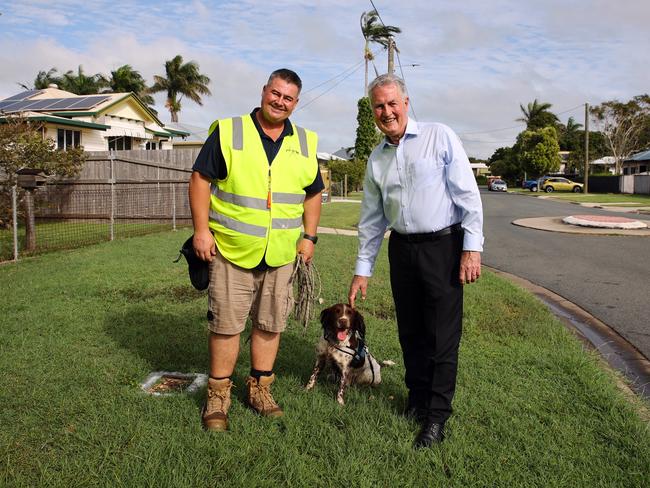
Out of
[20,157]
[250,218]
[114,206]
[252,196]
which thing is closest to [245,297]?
[250,218]

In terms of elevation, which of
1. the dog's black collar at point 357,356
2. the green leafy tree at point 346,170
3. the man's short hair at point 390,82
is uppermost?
the green leafy tree at point 346,170

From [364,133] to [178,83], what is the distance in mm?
19207

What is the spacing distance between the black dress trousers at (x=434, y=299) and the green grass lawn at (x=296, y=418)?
0.29m

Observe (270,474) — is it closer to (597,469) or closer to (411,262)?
(411,262)

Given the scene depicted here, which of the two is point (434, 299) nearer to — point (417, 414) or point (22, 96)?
point (417, 414)

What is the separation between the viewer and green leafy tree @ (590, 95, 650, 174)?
52694 mm

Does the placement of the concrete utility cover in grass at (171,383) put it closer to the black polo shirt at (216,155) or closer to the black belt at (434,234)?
the black polo shirt at (216,155)

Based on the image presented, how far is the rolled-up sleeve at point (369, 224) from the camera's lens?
3750 millimetres

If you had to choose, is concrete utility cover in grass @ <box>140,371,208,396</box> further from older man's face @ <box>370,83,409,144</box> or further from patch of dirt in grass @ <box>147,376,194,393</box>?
older man's face @ <box>370,83,409,144</box>

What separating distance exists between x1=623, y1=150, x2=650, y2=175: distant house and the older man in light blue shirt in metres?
53.6

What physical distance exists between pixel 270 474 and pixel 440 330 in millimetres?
1267

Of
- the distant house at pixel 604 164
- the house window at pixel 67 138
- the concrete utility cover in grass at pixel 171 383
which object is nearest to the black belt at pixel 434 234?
the concrete utility cover in grass at pixel 171 383

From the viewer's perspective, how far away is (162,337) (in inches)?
207

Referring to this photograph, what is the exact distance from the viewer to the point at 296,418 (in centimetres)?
357
